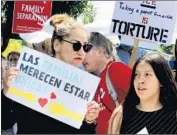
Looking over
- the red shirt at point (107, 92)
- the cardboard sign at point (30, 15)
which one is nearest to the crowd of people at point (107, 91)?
the red shirt at point (107, 92)

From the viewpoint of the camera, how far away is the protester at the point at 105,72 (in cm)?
592

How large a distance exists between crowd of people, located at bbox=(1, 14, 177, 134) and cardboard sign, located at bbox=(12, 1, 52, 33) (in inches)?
5.1

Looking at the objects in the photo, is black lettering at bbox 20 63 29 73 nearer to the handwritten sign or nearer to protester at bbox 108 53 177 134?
the handwritten sign

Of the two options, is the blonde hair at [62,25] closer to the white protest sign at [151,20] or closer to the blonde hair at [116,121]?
the white protest sign at [151,20]

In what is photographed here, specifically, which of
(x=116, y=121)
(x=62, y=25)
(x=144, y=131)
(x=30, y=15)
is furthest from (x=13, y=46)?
(x=144, y=131)

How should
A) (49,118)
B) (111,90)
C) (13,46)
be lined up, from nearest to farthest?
(13,46)
(49,118)
(111,90)

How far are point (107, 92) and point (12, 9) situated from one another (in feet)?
4.85

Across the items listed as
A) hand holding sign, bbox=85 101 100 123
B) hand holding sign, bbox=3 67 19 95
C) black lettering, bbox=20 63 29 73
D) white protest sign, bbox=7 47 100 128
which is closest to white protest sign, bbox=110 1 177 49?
white protest sign, bbox=7 47 100 128

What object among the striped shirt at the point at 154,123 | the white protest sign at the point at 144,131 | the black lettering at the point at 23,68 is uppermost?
the black lettering at the point at 23,68

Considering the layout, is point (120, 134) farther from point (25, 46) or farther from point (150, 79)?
point (25, 46)

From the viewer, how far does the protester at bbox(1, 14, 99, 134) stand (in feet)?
19.2

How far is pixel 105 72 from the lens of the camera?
5957 millimetres

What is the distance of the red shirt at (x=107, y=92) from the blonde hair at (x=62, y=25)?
1.99ft

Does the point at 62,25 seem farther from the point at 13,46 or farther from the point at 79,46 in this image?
the point at 13,46
